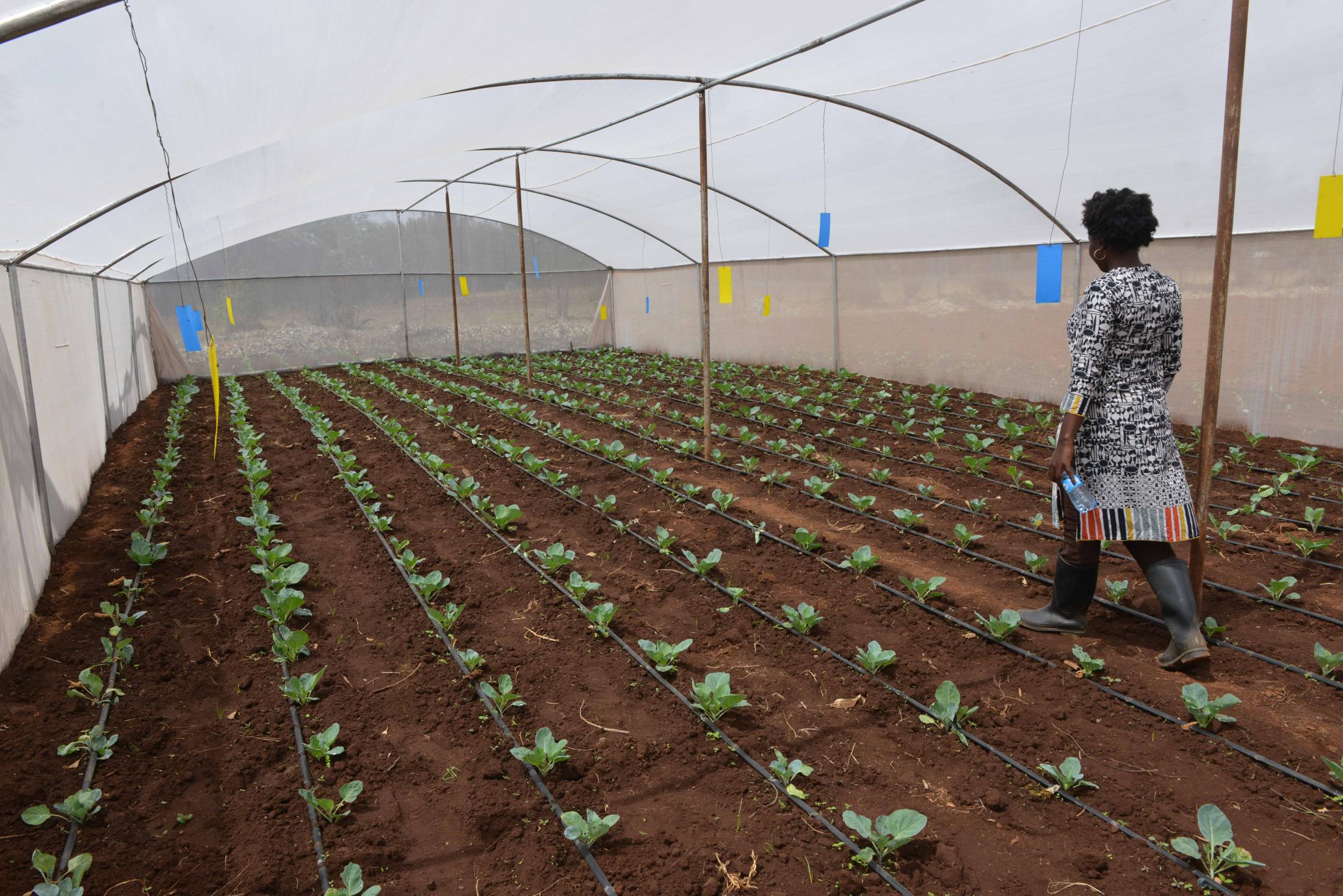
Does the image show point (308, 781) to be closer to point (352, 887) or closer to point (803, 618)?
point (352, 887)

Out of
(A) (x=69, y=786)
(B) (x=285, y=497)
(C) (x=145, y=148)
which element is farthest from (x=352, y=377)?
(A) (x=69, y=786)

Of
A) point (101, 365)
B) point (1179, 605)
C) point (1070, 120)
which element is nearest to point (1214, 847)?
point (1179, 605)

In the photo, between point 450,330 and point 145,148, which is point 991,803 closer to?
point 145,148

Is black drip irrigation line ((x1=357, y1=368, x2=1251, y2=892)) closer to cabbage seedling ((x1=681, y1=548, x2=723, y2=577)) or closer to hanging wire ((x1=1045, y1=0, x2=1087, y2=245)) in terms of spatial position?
cabbage seedling ((x1=681, y1=548, x2=723, y2=577))

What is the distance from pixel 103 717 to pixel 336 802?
123 centimetres

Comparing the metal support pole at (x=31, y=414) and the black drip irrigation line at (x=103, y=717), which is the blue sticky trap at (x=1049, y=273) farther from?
the metal support pole at (x=31, y=414)

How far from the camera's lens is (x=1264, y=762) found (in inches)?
103

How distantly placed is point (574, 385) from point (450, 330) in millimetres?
6225

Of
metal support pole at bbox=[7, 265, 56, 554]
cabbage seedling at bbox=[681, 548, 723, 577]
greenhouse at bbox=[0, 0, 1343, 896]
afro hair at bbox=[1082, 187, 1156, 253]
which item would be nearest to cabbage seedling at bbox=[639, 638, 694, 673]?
greenhouse at bbox=[0, 0, 1343, 896]

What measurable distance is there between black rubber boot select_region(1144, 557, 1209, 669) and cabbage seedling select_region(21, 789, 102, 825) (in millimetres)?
3851

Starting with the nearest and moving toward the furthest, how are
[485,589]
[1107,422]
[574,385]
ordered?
[1107,422], [485,589], [574,385]

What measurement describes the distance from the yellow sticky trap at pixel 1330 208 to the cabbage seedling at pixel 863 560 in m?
2.42

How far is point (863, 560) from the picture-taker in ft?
14.1

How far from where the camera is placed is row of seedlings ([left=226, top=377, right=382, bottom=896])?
2396 mm
